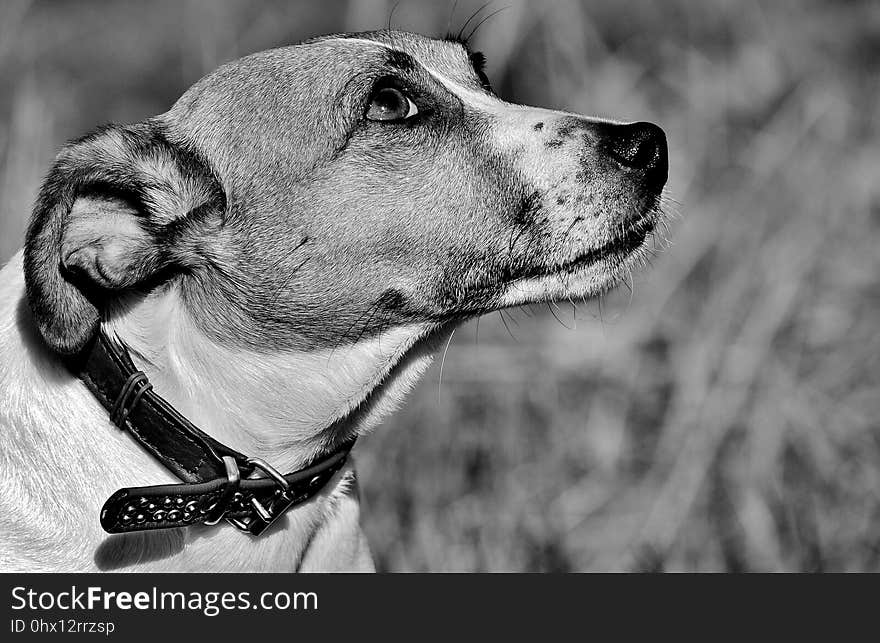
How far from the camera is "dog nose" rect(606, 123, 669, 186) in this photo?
3182 mm

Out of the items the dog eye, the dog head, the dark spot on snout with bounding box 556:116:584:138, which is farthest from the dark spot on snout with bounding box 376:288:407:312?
the dark spot on snout with bounding box 556:116:584:138

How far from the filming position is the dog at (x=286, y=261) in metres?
2.94

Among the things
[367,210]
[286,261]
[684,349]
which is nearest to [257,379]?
[286,261]


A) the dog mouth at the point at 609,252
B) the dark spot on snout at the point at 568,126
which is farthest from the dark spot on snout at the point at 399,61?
the dog mouth at the point at 609,252

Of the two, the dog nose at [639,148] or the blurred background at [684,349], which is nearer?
the dog nose at [639,148]

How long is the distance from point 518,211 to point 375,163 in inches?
17.3

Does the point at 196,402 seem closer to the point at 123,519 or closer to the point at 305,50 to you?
the point at 123,519

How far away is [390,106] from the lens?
332 centimetres

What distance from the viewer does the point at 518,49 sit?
7.16 metres

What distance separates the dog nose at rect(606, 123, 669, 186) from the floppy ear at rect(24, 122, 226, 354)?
3.84 ft

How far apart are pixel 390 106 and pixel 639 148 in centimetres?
75

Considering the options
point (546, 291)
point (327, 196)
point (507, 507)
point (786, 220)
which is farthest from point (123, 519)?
point (786, 220)

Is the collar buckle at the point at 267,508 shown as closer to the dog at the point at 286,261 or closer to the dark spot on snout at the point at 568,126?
the dog at the point at 286,261

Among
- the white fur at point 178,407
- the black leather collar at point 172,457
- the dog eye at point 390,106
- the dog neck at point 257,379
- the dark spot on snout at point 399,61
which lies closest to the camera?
the black leather collar at point 172,457
